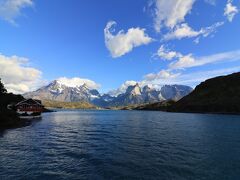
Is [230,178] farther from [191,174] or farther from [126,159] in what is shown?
[126,159]

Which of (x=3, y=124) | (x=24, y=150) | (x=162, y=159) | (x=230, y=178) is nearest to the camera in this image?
(x=230, y=178)

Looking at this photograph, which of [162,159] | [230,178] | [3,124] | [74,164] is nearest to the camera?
[230,178]

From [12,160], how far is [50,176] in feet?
31.4

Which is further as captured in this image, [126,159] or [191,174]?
[126,159]

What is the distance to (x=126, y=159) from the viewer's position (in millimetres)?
34938

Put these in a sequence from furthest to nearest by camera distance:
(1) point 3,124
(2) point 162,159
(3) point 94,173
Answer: (1) point 3,124
(2) point 162,159
(3) point 94,173

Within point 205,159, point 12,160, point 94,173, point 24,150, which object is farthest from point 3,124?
point 205,159

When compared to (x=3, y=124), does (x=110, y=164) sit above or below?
below

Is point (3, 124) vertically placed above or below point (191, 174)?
above

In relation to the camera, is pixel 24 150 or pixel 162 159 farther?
pixel 24 150

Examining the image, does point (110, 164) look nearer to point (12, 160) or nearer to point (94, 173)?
point (94, 173)

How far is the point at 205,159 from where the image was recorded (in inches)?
1378

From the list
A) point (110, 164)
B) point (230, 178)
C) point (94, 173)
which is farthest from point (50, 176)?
point (230, 178)

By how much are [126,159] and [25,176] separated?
14.3 meters
